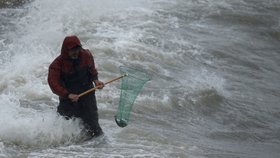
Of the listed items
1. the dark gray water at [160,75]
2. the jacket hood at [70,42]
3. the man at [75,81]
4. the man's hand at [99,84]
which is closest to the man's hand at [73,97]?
the man at [75,81]

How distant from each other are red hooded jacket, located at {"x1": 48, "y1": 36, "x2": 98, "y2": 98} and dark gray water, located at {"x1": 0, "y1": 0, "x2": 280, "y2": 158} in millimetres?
801

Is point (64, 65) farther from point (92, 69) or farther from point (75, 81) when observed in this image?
point (92, 69)

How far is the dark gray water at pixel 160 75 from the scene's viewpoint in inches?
360

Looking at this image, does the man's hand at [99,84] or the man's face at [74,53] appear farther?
the man's hand at [99,84]

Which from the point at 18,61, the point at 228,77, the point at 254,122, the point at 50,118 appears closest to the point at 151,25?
the point at 228,77

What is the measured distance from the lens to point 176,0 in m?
21.9

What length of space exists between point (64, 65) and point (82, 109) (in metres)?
0.78

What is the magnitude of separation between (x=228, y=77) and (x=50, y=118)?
6.39 m

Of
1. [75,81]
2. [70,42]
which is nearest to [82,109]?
[75,81]

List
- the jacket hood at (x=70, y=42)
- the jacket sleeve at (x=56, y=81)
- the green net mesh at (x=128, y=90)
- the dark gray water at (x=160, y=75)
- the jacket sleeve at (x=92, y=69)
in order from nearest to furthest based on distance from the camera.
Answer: the jacket hood at (x=70, y=42) < the jacket sleeve at (x=56, y=81) < the jacket sleeve at (x=92, y=69) < the green net mesh at (x=128, y=90) < the dark gray water at (x=160, y=75)

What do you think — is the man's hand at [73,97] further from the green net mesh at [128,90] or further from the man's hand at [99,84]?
the green net mesh at [128,90]

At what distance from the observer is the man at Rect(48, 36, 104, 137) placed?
8.29m

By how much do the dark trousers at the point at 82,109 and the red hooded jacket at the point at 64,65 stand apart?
0.35 meters

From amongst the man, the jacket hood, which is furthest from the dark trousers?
the jacket hood
